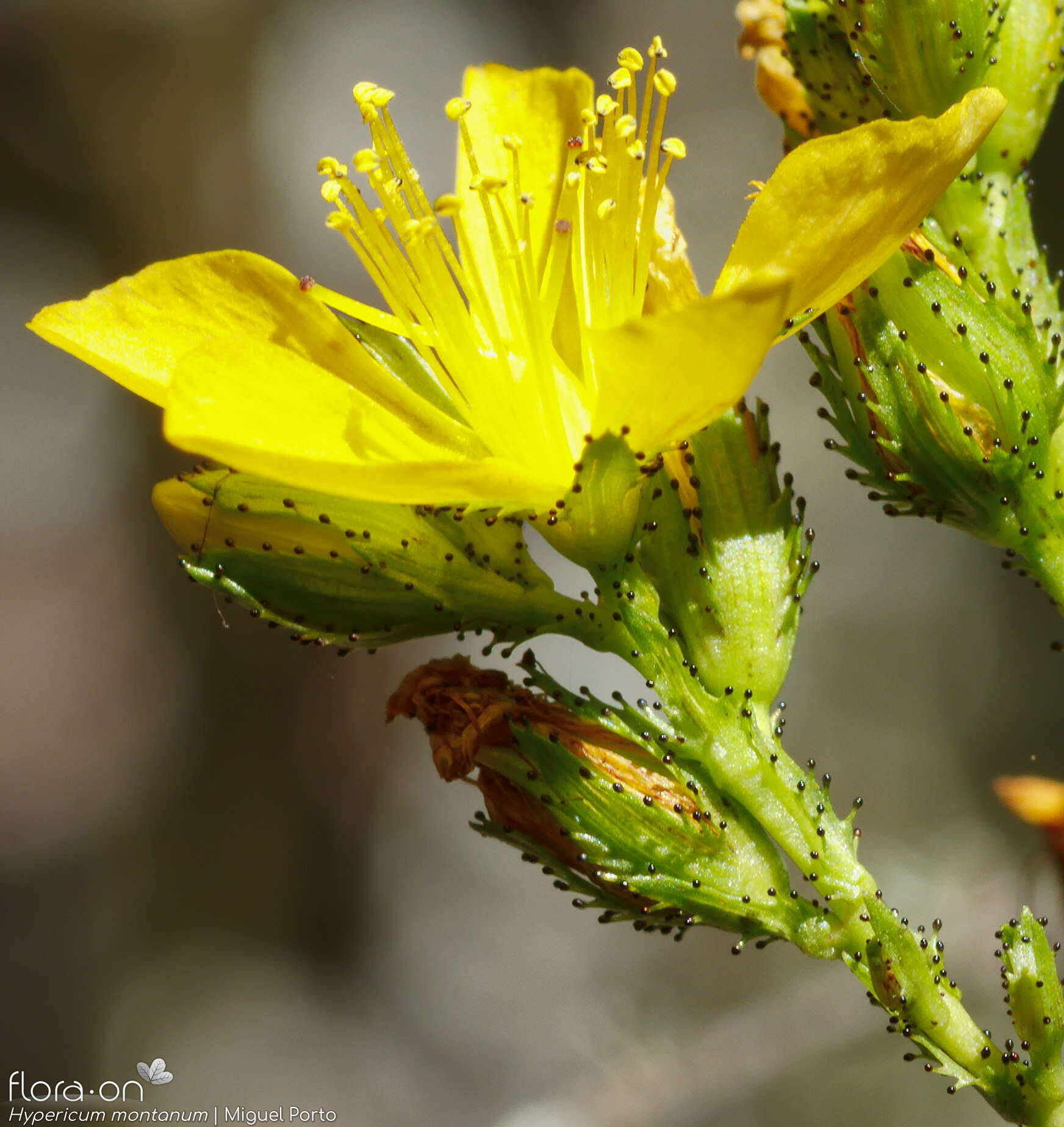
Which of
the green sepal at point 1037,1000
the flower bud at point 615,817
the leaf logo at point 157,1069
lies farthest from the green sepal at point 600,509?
the leaf logo at point 157,1069

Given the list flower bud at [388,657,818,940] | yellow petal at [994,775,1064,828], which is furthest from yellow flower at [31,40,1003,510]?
yellow petal at [994,775,1064,828]

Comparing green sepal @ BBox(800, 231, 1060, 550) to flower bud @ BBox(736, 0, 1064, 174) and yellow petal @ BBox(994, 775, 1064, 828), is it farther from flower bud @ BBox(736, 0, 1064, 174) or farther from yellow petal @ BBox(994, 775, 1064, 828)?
yellow petal @ BBox(994, 775, 1064, 828)

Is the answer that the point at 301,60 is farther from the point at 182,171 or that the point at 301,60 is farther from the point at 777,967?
the point at 777,967

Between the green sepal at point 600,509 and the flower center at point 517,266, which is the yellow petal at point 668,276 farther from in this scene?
the green sepal at point 600,509

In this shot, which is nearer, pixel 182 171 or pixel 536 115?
pixel 536 115

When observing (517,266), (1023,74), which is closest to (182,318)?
(517,266)

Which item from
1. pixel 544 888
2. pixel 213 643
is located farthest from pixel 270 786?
pixel 544 888

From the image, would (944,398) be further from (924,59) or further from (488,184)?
(488,184)
